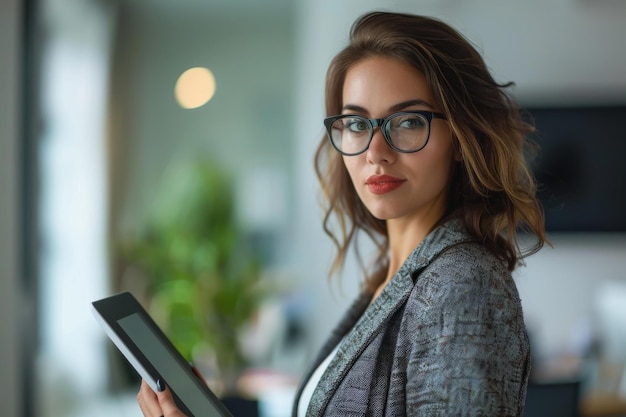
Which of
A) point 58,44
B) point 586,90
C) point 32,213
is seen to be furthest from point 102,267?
point 586,90

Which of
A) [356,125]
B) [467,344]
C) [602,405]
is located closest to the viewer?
[467,344]

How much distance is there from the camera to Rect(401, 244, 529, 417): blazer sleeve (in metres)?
0.89

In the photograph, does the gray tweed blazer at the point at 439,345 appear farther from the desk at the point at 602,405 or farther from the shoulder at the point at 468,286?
the desk at the point at 602,405

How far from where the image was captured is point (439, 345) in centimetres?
92

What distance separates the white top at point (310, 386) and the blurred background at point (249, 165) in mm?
2494

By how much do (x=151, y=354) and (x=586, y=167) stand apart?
3317 millimetres

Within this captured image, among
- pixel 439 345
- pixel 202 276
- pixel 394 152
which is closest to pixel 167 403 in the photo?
pixel 439 345

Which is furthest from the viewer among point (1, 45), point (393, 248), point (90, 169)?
point (90, 169)

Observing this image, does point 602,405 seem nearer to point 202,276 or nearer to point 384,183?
point 202,276

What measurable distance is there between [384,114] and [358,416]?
45cm

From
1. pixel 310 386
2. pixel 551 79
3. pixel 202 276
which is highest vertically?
pixel 551 79

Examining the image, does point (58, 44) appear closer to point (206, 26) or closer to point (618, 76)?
point (206, 26)

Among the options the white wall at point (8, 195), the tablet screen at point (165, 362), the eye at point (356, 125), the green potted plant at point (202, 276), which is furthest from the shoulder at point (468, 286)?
the green potted plant at point (202, 276)

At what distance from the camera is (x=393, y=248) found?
1289mm
